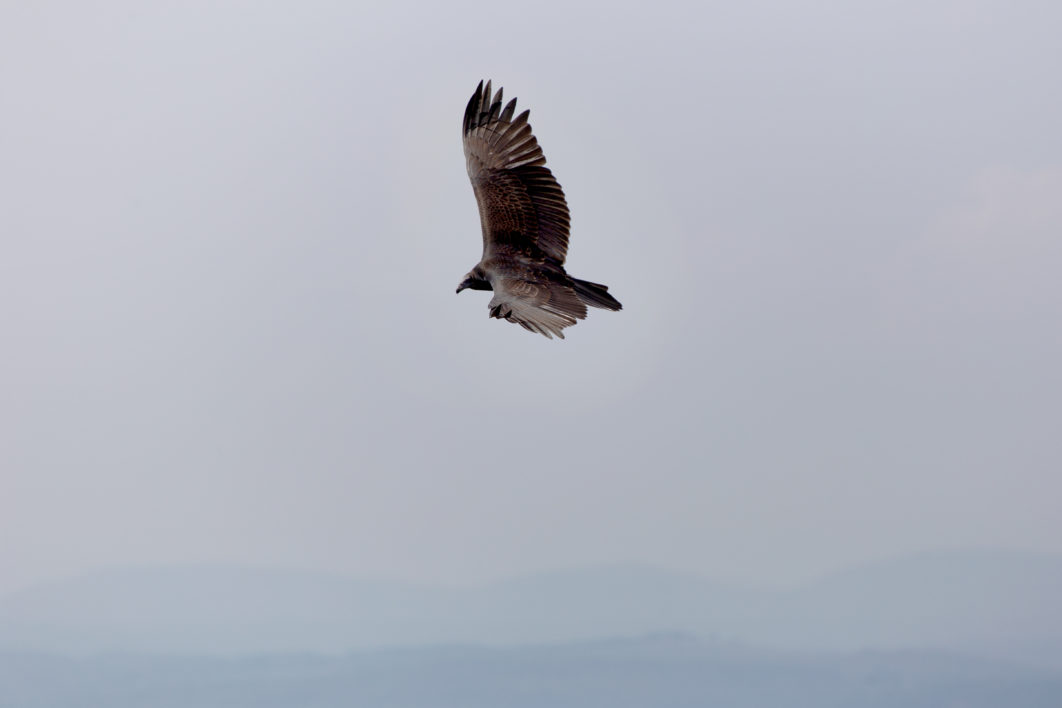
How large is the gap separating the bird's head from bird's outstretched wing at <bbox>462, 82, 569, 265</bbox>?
1.40ft

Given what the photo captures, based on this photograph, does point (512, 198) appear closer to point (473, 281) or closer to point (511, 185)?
point (511, 185)

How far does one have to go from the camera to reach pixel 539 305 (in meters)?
17.4

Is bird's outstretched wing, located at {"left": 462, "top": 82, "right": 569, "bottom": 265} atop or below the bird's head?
atop

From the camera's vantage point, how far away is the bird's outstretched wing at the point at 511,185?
18.8 m

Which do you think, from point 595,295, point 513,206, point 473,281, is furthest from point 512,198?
point 595,295

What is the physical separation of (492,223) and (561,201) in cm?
122

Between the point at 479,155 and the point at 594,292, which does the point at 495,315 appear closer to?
the point at 594,292

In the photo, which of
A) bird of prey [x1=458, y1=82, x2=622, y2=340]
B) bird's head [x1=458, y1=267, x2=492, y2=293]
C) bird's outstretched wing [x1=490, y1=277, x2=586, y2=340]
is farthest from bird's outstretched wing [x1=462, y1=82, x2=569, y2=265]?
bird's outstretched wing [x1=490, y1=277, x2=586, y2=340]

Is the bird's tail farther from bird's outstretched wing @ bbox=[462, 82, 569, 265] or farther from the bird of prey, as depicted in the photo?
bird's outstretched wing @ bbox=[462, 82, 569, 265]

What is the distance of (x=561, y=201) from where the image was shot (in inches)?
750

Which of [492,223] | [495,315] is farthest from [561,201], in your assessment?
[495,315]

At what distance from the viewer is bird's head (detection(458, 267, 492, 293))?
19.0m

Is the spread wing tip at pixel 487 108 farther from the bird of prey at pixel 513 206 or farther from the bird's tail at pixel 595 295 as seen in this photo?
the bird's tail at pixel 595 295

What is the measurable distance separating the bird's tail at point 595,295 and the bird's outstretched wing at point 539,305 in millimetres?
267
